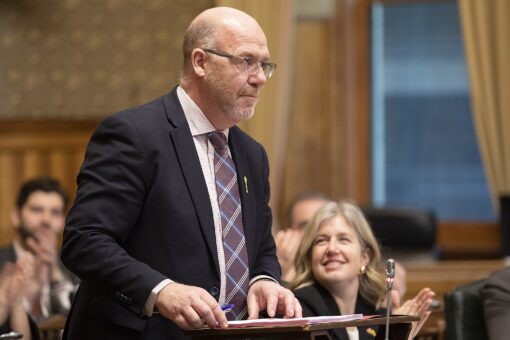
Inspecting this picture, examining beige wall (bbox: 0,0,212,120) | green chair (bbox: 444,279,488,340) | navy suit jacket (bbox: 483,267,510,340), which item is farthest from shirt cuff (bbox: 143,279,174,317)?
beige wall (bbox: 0,0,212,120)

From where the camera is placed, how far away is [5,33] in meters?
9.10

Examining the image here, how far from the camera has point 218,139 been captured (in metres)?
2.94

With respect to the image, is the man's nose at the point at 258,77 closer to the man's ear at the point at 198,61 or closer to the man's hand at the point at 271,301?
the man's ear at the point at 198,61

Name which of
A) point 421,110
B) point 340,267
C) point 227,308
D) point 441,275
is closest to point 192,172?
point 227,308

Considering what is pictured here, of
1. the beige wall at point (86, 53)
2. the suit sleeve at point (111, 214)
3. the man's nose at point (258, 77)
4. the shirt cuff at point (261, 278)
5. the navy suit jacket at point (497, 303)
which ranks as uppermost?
the beige wall at point (86, 53)

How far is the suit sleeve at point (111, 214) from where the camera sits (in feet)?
8.47

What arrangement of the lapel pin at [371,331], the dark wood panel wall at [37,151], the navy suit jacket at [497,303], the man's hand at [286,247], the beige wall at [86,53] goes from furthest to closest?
the dark wood panel wall at [37,151] → the beige wall at [86,53] → the man's hand at [286,247] → the lapel pin at [371,331] → the navy suit jacket at [497,303]

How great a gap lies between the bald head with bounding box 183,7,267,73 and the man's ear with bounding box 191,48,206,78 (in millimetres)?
19

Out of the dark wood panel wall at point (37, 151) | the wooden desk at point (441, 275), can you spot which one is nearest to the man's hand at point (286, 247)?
the wooden desk at point (441, 275)

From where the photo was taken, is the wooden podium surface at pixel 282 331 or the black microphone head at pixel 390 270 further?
the black microphone head at pixel 390 270

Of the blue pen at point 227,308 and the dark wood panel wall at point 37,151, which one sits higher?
the dark wood panel wall at point 37,151

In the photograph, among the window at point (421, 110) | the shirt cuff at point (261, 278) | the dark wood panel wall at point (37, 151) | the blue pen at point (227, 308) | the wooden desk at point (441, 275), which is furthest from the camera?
the dark wood panel wall at point (37, 151)

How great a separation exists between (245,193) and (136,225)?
363 mm

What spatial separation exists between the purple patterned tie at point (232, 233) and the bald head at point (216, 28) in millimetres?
260
